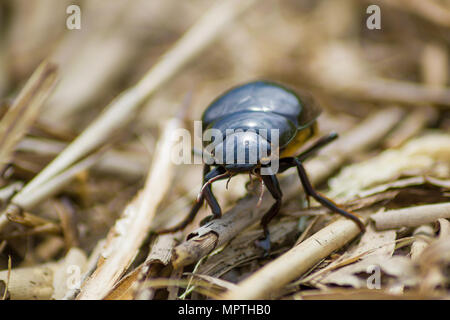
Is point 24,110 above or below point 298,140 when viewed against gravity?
above

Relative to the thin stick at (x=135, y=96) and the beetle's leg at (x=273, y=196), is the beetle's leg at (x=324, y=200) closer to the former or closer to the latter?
the beetle's leg at (x=273, y=196)

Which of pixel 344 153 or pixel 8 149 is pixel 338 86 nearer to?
pixel 344 153

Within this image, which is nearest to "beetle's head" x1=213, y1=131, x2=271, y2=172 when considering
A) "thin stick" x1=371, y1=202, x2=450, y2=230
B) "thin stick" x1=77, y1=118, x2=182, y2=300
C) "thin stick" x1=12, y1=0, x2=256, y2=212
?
"thin stick" x1=77, y1=118, x2=182, y2=300

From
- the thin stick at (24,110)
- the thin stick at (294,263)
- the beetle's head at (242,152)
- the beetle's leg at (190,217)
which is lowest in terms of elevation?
the thin stick at (294,263)

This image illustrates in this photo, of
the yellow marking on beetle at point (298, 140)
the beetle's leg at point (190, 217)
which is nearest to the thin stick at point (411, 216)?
the yellow marking on beetle at point (298, 140)

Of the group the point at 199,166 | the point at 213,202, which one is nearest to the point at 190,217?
the point at 213,202

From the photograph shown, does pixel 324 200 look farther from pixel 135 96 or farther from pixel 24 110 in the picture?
pixel 24 110
